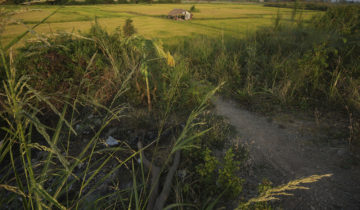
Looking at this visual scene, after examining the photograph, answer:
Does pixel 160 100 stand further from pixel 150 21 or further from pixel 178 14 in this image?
pixel 178 14

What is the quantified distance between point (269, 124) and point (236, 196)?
197 cm

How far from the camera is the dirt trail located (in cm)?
215

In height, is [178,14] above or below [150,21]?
above

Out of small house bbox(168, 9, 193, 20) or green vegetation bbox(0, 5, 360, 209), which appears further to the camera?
small house bbox(168, 9, 193, 20)

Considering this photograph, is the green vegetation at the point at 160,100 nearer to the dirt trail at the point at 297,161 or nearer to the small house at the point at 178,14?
the dirt trail at the point at 297,161

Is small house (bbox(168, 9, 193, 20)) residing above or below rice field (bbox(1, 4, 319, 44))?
above

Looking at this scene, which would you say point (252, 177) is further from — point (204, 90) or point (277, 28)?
point (277, 28)

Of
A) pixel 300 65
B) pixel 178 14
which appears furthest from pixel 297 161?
pixel 178 14

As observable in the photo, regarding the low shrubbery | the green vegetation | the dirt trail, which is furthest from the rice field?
the dirt trail

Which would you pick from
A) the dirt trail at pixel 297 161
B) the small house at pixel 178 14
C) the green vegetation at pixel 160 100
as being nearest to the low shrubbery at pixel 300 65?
the green vegetation at pixel 160 100

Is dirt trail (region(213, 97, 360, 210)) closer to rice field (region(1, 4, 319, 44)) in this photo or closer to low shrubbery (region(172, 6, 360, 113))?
low shrubbery (region(172, 6, 360, 113))

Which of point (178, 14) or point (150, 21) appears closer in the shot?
point (150, 21)

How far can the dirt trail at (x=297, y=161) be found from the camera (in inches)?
84.7

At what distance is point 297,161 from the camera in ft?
9.02
